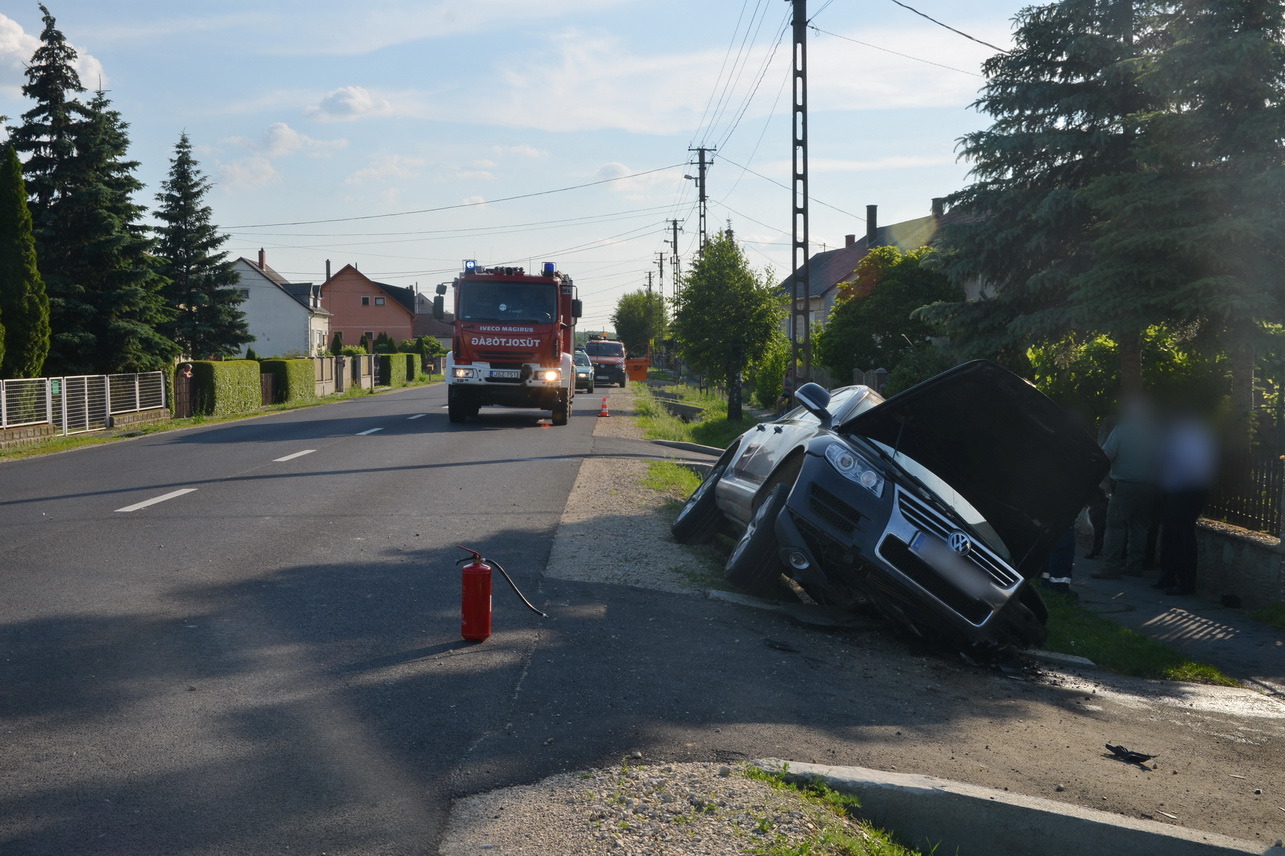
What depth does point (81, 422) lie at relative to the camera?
23234 millimetres

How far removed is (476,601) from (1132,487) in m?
7.17

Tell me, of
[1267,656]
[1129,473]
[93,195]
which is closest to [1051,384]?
[1129,473]

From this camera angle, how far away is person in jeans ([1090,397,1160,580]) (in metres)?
10.4

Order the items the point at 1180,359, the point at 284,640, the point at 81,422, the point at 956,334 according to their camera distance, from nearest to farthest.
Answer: the point at 284,640 < the point at 1180,359 < the point at 956,334 < the point at 81,422

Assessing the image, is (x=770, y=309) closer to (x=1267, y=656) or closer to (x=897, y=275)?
(x=897, y=275)

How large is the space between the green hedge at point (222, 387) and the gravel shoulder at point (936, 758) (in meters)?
23.4

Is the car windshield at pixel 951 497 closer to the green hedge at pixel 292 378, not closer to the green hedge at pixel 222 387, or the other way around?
the green hedge at pixel 222 387

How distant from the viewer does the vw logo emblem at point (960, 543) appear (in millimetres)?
6656

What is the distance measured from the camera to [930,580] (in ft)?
21.7

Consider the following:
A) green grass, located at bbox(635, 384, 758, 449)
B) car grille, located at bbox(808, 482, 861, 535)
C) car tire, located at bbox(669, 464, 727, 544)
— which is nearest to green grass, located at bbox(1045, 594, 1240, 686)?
car grille, located at bbox(808, 482, 861, 535)

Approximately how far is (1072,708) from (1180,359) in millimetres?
7093

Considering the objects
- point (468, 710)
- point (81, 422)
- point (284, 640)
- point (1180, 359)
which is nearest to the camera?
point (468, 710)

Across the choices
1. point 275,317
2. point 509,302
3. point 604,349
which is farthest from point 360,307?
point 509,302

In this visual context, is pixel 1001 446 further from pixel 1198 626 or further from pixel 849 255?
pixel 849 255
